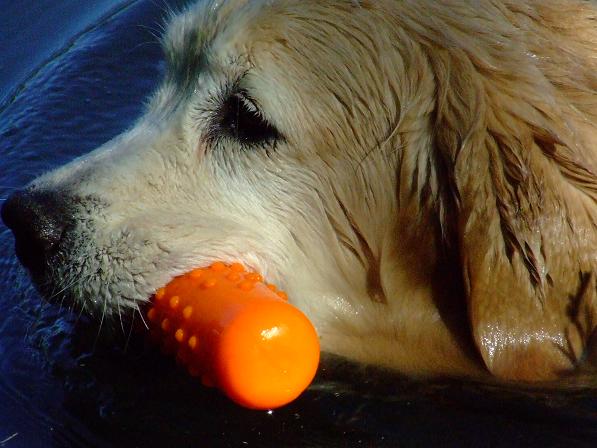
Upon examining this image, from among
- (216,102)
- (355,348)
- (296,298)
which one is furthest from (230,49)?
(355,348)

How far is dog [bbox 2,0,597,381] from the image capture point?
327cm

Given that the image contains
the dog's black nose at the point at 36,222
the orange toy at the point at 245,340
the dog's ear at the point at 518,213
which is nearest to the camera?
the orange toy at the point at 245,340

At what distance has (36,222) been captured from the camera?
3.46m

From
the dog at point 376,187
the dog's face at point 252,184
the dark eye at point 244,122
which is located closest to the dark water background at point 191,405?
the dog at point 376,187

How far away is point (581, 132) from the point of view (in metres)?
3.22

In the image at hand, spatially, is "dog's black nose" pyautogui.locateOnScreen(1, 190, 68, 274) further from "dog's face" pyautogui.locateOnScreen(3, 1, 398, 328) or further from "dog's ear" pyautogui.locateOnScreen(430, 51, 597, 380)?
"dog's ear" pyautogui.locateOnScreen(430, 51, 597, 380)

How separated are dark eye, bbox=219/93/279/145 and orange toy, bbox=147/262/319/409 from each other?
568mm

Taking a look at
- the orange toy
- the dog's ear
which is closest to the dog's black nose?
the orange toy

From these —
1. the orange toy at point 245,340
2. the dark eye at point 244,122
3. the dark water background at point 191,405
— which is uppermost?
the dark eye at point 244,122

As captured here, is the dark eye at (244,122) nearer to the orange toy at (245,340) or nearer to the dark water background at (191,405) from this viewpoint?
the orange toy at (245,340)

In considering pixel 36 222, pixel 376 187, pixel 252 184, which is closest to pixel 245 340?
pixel 252 184

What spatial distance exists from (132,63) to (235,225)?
117 inches

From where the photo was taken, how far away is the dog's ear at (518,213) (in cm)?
318

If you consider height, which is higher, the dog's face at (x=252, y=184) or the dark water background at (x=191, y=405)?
the dog's face at (x=252, y=184)
